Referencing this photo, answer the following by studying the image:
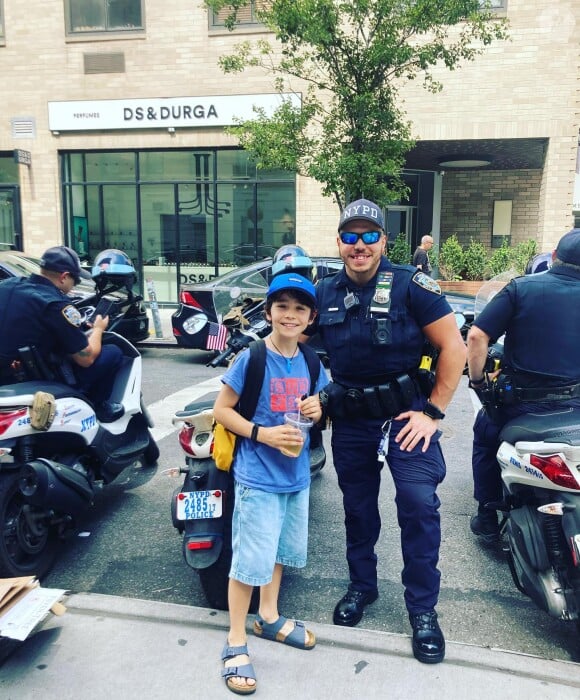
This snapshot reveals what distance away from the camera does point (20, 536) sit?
3203 millimetres

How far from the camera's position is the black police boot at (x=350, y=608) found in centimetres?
291

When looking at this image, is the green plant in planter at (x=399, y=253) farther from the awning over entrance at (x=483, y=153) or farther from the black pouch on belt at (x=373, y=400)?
the black pouch on belt at (x=373, y=400)

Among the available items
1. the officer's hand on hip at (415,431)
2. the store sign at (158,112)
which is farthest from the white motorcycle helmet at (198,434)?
the store sign at (158,112)

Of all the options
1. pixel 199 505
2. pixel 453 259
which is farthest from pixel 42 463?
pixel 453 259

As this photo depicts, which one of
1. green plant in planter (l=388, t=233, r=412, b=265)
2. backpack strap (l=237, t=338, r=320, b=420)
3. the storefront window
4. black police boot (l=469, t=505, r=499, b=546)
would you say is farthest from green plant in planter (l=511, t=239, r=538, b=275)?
backpack strap (l=237, t=338, r=320, b=420)

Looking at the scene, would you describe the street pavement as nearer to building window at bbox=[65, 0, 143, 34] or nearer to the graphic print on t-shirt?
the graphic print on t-shirt

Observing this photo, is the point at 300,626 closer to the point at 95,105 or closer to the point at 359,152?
the point at 359,152

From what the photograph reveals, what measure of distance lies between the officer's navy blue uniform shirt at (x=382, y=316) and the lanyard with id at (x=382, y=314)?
0.02 m

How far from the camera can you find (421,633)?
2.62 m

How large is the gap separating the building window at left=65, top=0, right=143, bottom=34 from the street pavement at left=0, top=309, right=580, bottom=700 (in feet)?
48.4

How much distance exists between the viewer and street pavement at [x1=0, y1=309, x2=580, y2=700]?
2.40 m

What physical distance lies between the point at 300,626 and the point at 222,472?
73cm

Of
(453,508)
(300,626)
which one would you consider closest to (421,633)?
(300,626)

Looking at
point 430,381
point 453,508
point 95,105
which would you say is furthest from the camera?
point 95,105
